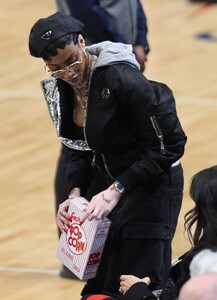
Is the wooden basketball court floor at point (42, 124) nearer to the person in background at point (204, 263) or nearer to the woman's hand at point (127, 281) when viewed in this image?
the woman's hand at point (127, 281)

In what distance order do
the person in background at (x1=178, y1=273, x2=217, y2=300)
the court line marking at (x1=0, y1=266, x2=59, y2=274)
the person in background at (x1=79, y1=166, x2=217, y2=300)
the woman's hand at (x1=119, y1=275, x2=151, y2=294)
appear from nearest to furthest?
→ 1. the person in background at (x1=178, y1=273, x2=217, y2=300)
2. the person in background at (x1=79, y1=166, x2=217, y2=300)
3. the woman's hand at (x1=119, y1=275, x2=151, y2=294)
4. the court line marking at (x1=0, y1=266, x2=59, y2=274)

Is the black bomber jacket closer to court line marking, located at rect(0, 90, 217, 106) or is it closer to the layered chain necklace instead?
the layered chain necklace

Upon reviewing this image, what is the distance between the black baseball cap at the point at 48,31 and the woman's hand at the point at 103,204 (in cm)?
56

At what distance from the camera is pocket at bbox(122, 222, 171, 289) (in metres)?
3.90

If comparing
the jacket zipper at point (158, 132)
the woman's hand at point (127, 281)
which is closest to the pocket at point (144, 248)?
the woman's hand at point (127, 281)

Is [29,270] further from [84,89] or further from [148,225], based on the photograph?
[84,89]

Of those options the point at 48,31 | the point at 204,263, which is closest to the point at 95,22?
the point at 48,31

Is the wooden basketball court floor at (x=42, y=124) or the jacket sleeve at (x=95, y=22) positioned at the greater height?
the jacket sleeve at (x=95, y=22)

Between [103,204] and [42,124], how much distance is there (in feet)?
12.5

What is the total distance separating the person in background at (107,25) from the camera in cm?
500

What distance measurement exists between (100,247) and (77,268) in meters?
0.13

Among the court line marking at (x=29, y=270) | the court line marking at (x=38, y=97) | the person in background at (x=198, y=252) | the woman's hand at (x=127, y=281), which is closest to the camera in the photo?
the person in background at (x=198, y=252)

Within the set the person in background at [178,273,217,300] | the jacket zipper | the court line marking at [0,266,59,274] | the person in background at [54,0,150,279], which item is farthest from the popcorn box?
the court line marking at [0,266,59,274]

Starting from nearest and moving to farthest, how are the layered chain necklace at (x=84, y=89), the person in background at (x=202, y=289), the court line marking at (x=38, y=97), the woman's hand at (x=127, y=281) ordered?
the person in background at (x=202, y=289), the woman's hand at (x=127, y=281), the layered chain necklace at (x=84, y=89), the court line marking at (x=38, y=97)
